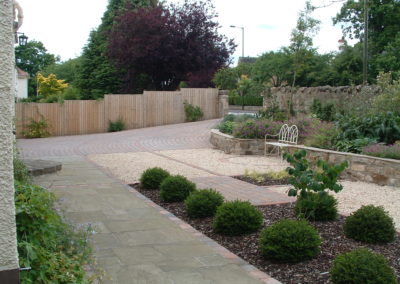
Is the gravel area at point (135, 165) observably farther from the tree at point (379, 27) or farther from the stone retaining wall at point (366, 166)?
the tree at point (379, 27)

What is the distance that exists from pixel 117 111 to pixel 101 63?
478 inches

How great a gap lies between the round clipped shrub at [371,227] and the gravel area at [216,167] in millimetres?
1120

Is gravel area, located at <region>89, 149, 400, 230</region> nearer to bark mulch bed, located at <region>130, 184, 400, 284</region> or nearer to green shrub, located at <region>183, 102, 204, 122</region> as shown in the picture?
bark mulch bed, located at <region>130, 184, 400, 284</region>

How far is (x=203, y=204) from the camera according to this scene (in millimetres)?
5785

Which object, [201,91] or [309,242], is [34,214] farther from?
[201,91]

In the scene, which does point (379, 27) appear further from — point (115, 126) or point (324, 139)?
point (324, 139)

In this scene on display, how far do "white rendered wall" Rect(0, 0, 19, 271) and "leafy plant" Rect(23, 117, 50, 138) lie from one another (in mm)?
17077

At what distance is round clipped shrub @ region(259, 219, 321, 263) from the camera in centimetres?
421

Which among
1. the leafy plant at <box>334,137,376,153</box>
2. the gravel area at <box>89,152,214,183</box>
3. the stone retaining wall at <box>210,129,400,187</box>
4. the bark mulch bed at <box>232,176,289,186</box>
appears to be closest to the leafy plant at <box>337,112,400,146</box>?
the leafy plant at <box>334,137,376,153</box>

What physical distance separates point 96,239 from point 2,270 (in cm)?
264

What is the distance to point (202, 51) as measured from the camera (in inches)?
1003

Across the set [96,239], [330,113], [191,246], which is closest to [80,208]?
[96,239]

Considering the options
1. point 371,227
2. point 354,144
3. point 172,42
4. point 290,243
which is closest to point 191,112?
point 172,42

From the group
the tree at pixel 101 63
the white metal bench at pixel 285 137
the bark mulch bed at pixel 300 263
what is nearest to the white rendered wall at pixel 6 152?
the bark mulch bed at pixel 300 263
